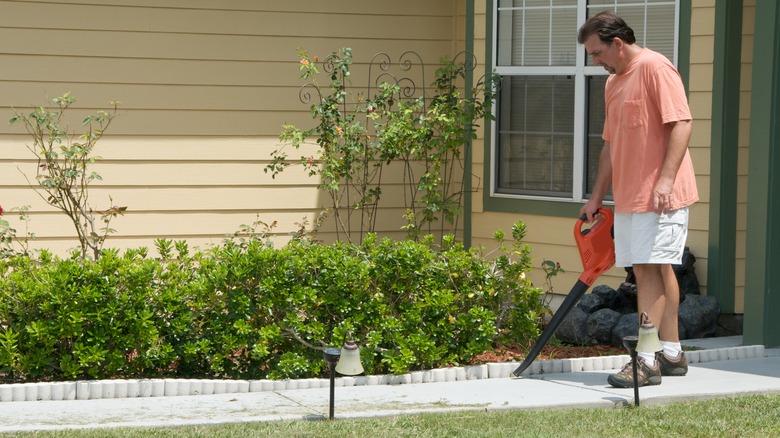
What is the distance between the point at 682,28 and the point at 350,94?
2747mm

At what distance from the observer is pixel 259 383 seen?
6012mm

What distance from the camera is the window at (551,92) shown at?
800 cm

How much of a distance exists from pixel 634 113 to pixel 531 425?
181cm

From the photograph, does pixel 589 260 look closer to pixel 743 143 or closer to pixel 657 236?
pixel 657 236

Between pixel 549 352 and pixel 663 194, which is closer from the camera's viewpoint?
pixel 663 194

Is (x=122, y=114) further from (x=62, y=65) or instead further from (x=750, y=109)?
(x=750, y=109)

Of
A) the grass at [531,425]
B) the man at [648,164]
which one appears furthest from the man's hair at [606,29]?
the grass at [531,425]

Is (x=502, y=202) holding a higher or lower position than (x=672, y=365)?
higher

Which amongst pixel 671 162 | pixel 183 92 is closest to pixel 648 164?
pixel 671 162

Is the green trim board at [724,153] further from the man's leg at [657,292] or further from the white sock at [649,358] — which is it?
the white sock at [649,358]

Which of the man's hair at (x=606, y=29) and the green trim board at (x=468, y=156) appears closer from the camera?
the man's hair at (x=606, y=29)

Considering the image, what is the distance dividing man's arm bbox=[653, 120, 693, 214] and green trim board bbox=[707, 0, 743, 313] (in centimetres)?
165

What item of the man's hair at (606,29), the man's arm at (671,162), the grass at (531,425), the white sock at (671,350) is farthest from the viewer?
the white sock at (671,350)

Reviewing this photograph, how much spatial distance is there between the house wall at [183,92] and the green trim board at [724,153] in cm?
278
